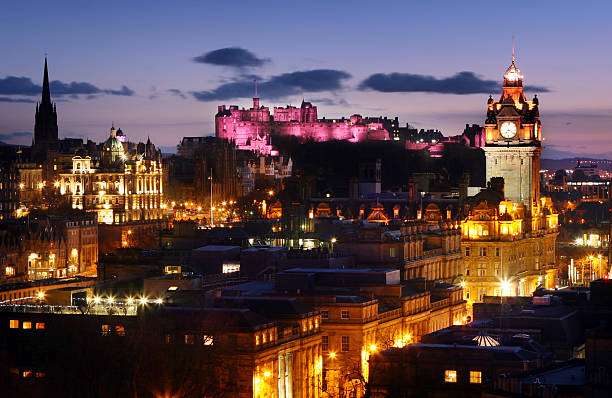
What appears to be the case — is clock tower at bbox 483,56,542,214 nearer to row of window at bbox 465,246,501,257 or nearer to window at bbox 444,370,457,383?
row of window at bbox 465,246,501,257

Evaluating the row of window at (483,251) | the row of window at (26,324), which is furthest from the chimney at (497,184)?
the row of window at (26,324)

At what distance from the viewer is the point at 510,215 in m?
155

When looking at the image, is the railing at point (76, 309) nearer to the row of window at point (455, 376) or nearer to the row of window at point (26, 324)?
the row of window at point (26, 324)

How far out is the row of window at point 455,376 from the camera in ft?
239

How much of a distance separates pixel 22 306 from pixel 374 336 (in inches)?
825

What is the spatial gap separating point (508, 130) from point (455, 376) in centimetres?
9573

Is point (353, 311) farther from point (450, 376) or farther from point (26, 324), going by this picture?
point (450, 376)

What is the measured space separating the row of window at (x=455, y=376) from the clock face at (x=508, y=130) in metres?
95.4

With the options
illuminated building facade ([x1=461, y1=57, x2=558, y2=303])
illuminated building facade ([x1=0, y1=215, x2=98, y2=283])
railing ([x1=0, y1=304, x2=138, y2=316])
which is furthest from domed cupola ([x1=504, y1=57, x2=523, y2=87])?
railing ([x1=0, y1=304, x2=138, y2=316])

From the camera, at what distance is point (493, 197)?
153750 millimetres

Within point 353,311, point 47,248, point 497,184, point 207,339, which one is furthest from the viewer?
point 497,184

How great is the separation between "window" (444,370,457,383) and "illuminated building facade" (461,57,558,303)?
7063cm

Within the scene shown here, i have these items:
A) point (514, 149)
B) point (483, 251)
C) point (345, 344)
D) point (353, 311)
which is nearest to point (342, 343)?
point (345, 344)

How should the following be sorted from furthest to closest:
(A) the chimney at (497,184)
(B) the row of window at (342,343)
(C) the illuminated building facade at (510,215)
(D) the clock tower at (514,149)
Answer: (D) the clock tower at (514,149) < (A) the chimney at (497,184) < (C) the illuminated building facade at (510,215) < (B) the row of window at (342,343)
